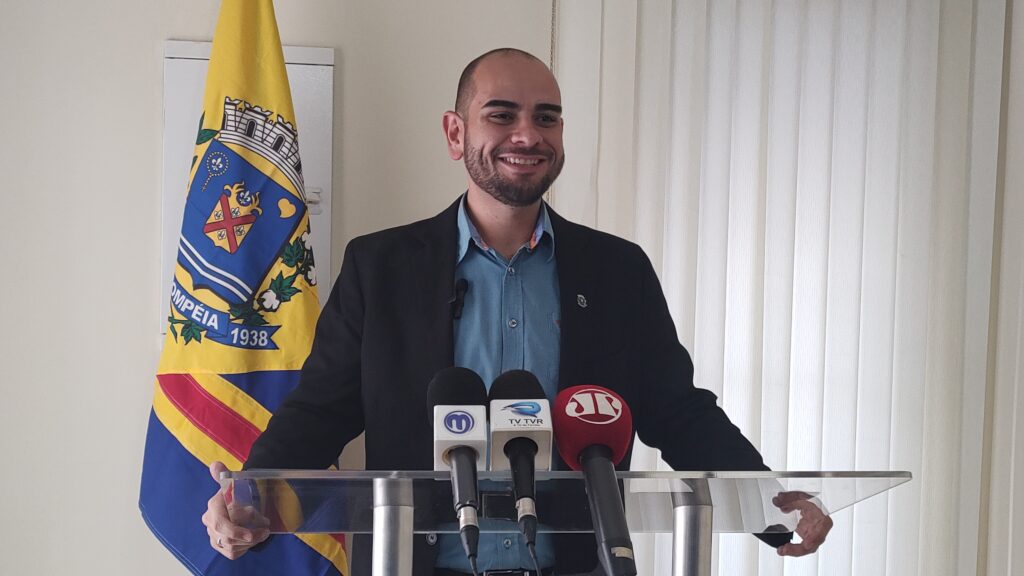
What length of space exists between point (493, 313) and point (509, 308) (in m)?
0.04

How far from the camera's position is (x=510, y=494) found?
1095mm

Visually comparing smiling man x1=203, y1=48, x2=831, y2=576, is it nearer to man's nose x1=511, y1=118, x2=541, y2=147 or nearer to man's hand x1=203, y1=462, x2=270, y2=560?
man's nose x1=511, y1=118, x2=541, y2=147

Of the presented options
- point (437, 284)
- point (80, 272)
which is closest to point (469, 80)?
point (437, 284)

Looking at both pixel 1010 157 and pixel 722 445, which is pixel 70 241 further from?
pixel 1010 157

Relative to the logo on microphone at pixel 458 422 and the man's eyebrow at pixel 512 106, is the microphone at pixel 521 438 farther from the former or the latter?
the man's eyebrow at pixel 512 106

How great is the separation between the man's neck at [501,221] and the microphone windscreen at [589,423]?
3.13 ft

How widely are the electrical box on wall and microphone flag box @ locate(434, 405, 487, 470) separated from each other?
1.95 m

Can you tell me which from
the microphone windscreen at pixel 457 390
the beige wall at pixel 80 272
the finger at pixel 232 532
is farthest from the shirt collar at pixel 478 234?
the beige wall at pixel 80 272

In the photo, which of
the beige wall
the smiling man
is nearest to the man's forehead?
the smiling man

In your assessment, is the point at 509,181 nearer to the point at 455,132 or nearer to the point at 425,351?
the point at 455,132

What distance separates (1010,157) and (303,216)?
2.23 m

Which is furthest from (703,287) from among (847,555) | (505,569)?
(505,569)

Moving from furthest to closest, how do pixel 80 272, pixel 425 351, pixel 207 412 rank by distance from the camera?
pixel 80 272
pixel 207 412
pixel 425 351

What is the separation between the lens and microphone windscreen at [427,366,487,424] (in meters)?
1.14
